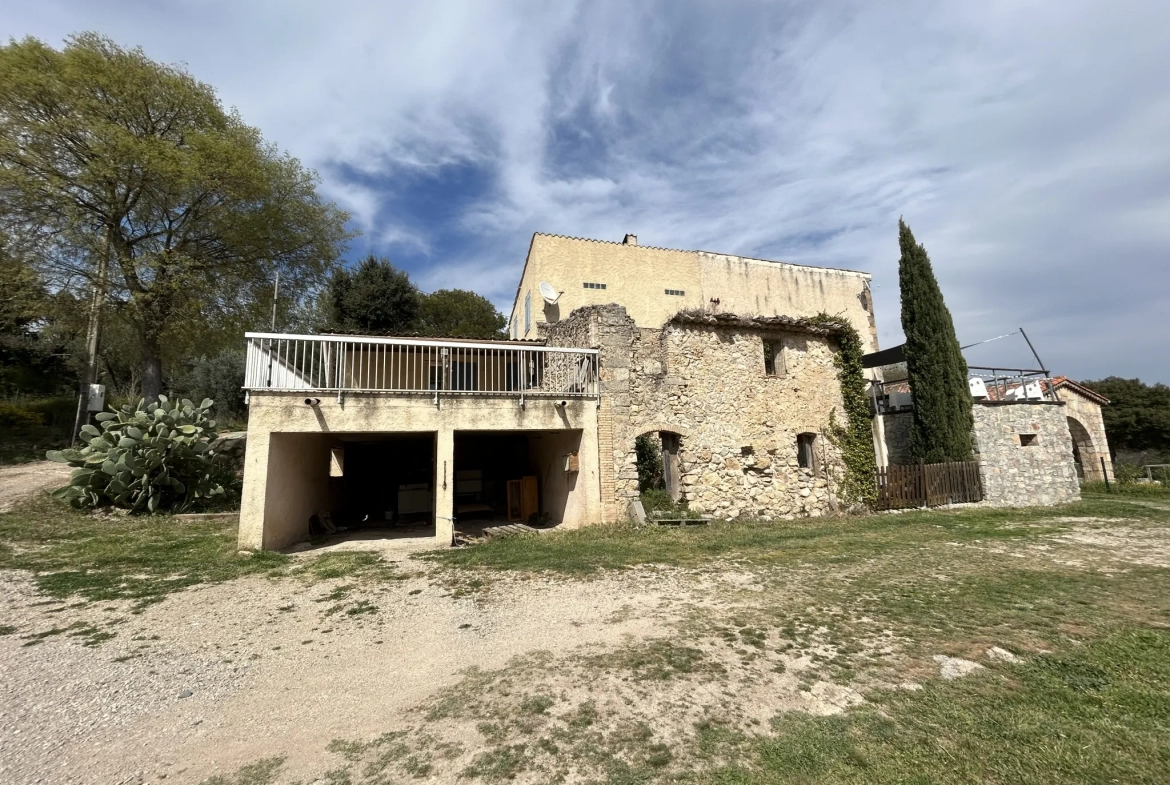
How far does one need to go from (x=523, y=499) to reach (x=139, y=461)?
331 inches

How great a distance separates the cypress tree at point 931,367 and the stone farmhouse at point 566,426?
1098 mm

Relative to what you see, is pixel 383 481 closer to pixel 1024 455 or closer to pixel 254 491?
pixel 254 491

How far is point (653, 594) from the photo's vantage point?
6.18 meters

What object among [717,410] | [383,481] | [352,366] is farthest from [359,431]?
[717,410]

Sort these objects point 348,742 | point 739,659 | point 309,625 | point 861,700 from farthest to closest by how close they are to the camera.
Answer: point 309,625 → point 739,659 → point 861,700 → point 348,742

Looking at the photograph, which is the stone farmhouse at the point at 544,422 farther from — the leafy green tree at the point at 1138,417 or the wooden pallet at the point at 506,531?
the leafy green tree at the point at 1138,417

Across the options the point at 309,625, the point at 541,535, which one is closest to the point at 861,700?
the point at 309,625

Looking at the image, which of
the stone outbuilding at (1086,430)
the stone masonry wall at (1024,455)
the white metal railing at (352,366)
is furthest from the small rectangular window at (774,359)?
the stone outbuilding at (1086,430)

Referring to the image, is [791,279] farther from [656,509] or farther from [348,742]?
[348,742]

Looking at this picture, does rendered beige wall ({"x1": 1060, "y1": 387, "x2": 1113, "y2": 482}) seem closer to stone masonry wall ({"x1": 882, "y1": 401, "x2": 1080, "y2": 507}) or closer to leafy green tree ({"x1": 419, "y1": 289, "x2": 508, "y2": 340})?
stone masonry wall ({"x1": 882, "y1": 401, "x2": 1080, "y2": 507})

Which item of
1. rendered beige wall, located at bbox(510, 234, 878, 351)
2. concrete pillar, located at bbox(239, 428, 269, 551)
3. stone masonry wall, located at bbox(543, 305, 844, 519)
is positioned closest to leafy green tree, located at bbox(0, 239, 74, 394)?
concrete pillar, located at bbox(239, 428, 269, 551)

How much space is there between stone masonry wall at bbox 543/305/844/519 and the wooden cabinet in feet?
9.79

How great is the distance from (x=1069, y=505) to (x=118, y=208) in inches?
1180

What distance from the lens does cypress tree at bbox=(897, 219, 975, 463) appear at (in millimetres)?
14125
